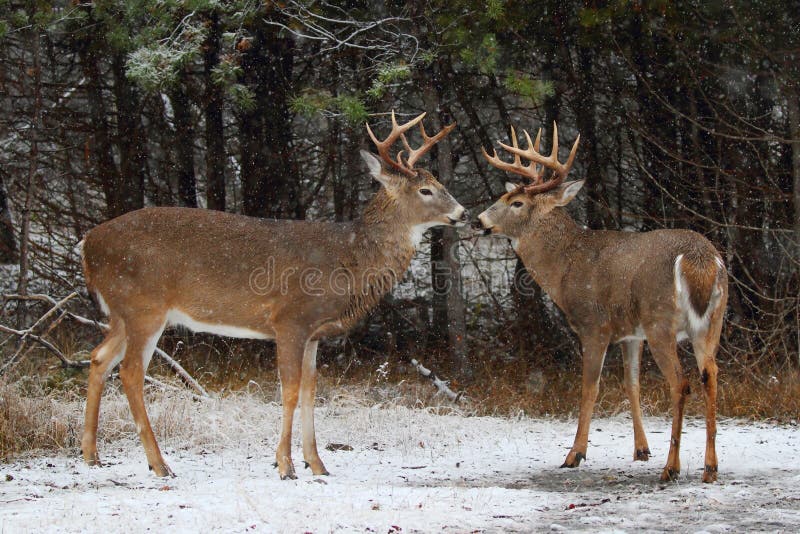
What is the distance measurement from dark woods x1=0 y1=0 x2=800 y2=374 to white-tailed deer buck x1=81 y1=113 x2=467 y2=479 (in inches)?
128

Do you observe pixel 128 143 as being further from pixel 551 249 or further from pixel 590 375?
pixel 590 375

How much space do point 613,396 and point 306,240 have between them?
4420 mm

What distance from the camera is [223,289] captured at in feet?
22.3

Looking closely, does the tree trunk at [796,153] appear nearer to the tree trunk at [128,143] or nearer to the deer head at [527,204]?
the deer head at [527,204]

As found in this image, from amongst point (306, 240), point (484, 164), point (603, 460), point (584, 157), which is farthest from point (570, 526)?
point (484, 164)

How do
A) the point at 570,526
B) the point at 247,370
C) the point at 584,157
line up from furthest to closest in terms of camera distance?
the point at 584,157 → the point at 247,370 → the point at 570,526

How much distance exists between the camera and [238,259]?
22.6 feet

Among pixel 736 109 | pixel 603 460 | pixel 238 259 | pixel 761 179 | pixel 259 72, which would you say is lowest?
pixel 603 460

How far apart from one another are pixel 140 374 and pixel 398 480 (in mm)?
2028

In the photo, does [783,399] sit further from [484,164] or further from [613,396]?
[484,164]

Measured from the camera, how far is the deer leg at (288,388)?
640cm

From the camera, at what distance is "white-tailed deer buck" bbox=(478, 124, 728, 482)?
265 inches

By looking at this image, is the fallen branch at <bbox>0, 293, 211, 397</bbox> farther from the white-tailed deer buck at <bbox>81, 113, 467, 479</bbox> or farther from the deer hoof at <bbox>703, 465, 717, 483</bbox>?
the deer hoof at <bbox>703, 465, 717, 483</bbox>

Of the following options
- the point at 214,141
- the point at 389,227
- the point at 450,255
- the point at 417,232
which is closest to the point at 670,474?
the point at 417,232
